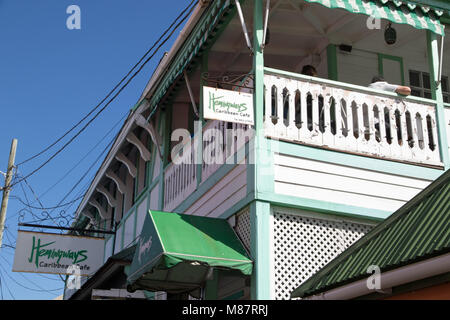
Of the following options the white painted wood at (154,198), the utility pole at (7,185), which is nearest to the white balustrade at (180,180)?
the white painted wood at (154,198)

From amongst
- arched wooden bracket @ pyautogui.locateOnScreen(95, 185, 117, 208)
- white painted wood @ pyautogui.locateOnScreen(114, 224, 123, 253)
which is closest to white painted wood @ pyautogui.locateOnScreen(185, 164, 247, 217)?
white painted wood @ pyautogui.locateOnScreen(114, 224, 123, 253)

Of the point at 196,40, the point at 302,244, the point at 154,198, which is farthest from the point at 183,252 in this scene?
the point at 154,198

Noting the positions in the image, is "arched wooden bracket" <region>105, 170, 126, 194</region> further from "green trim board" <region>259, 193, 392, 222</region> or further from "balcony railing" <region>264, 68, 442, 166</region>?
"green trim board" <region>259, 193, 392, 222</region>

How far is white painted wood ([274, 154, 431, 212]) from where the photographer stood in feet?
Result: 27.7

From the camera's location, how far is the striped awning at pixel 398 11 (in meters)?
8.88

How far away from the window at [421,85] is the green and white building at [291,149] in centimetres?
3

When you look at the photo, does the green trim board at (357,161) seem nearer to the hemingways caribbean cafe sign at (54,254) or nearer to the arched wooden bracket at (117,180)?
the hemingways caribbean cafe sign at (54,254)

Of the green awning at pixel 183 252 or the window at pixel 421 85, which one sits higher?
the window at pixel 421 85

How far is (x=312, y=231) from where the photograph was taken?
336 inches

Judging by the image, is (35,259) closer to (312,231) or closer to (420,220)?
(312,231)

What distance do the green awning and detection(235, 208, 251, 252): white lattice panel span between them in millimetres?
85

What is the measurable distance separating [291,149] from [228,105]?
108cm

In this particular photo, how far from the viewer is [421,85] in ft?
40.6
